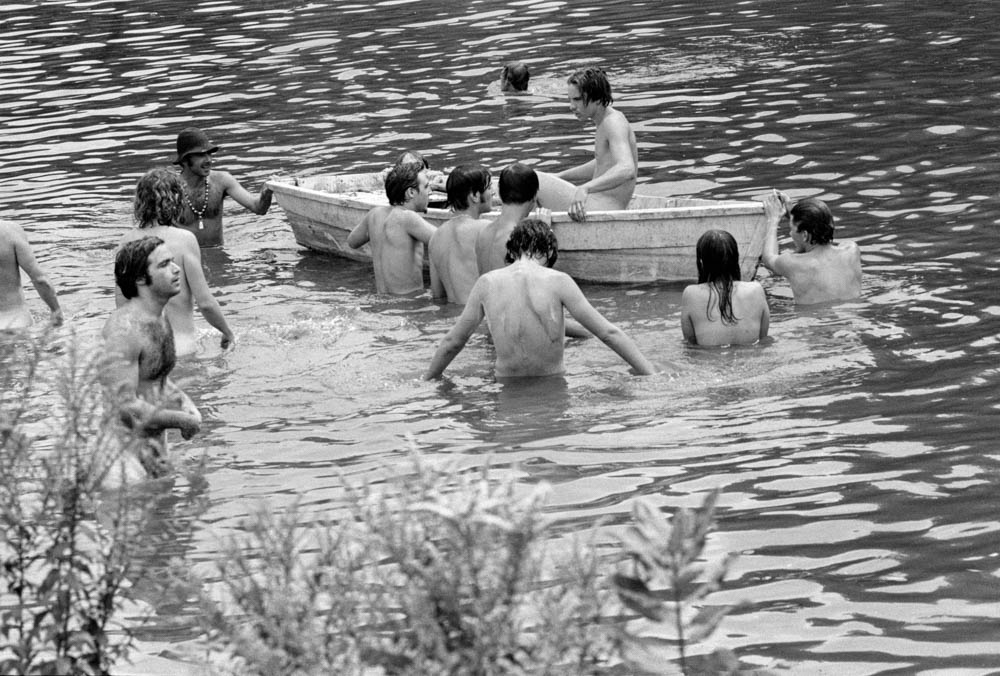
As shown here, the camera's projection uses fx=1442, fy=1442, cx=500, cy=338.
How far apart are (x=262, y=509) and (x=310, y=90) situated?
54.1ft

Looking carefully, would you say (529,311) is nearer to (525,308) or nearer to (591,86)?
(525,308)

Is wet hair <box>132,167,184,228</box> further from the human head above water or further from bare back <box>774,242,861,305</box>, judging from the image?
bare back <box>774,242,861,305</box>

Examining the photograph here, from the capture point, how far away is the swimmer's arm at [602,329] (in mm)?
9359

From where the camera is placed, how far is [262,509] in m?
3.97

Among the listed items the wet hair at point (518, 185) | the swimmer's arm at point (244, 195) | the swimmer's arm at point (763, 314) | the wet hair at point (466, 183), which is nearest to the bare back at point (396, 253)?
the wet hair at point (466, 183)

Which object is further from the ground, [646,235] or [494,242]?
[494,242]

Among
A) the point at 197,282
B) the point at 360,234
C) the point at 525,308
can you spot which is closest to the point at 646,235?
the point at 525,308

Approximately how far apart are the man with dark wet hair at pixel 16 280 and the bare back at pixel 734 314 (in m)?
4.82

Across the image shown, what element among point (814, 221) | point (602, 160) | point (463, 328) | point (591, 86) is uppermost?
point (591, 86)

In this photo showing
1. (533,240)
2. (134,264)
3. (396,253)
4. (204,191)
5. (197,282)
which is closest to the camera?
(134,264)

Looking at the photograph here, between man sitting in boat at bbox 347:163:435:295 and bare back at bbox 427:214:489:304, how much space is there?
15.7 inches

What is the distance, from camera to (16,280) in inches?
449

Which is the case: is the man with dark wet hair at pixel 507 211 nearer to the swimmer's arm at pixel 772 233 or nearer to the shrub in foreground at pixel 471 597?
the swimmer's arm at pixel 772 233

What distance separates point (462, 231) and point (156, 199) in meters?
2.41
